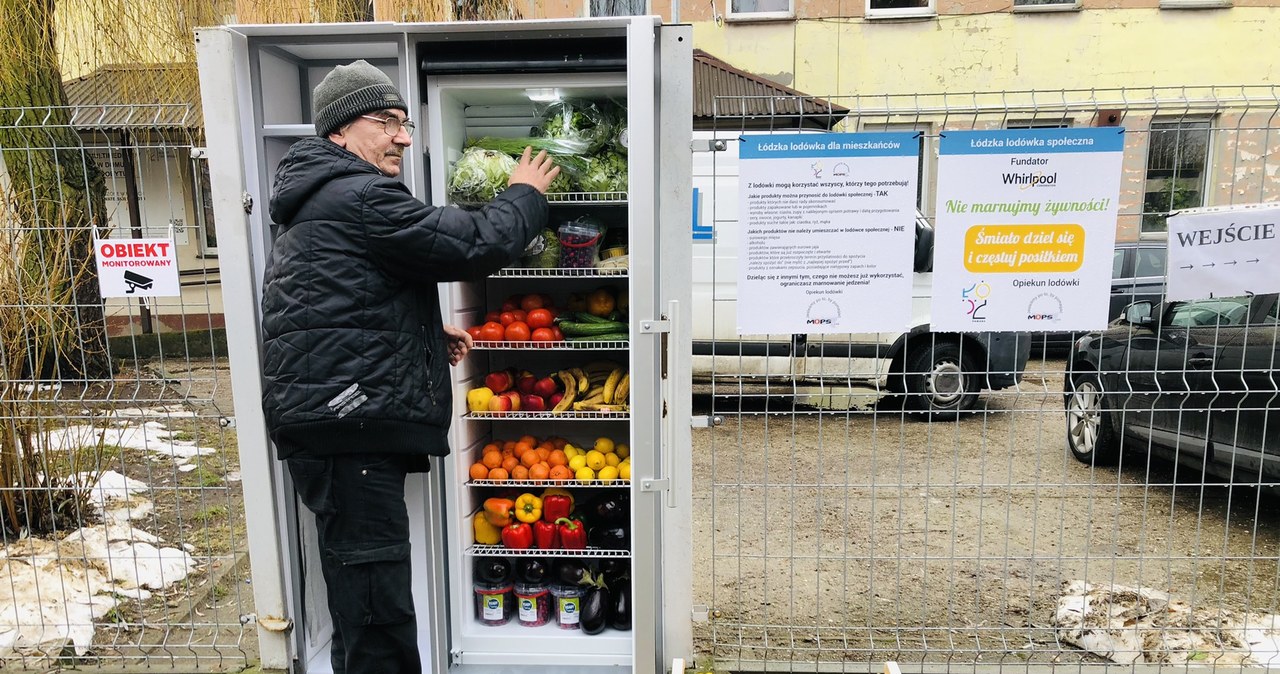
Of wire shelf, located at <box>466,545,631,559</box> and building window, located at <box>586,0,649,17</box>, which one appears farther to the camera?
building window, located at <box>586,0,649,17</box>

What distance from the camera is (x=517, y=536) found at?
3115 mm

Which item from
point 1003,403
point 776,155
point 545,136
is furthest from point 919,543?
point 1003,403

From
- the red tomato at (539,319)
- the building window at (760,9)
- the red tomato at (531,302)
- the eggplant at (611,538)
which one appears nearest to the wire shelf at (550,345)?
the red tomato at (539,319)

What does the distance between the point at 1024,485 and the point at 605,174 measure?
207cm

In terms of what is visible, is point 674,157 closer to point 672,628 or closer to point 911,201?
point 911,201

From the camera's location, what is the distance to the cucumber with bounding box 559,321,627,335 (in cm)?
310

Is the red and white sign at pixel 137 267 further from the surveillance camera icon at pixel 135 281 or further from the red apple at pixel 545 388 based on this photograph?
the red apple at pixel 545 388

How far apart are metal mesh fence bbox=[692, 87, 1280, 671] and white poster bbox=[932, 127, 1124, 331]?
4.0 inches

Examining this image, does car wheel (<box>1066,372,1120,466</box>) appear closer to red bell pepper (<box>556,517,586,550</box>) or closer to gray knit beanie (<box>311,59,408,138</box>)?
red bell pepper (<box>556,517,586,550</box>)

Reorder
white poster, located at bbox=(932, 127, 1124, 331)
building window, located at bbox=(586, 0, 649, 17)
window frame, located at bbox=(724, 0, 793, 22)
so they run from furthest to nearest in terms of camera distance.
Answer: window frame, located at bbox=(724, 0, 793, 22), building window, located at bbox=(586, 0, 649, 17), white poster, located at bbox=(932, 127, 1124, 331)

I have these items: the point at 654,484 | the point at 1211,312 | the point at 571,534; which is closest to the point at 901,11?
the point at 1211,312

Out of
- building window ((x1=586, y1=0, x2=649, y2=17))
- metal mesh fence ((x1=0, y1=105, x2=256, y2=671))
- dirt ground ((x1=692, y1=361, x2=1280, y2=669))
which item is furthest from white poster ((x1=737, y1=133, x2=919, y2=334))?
building window ((x1=586, y1=0, x2=649, y2=17))

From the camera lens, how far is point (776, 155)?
2613mm

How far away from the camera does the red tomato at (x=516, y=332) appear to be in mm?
3111
